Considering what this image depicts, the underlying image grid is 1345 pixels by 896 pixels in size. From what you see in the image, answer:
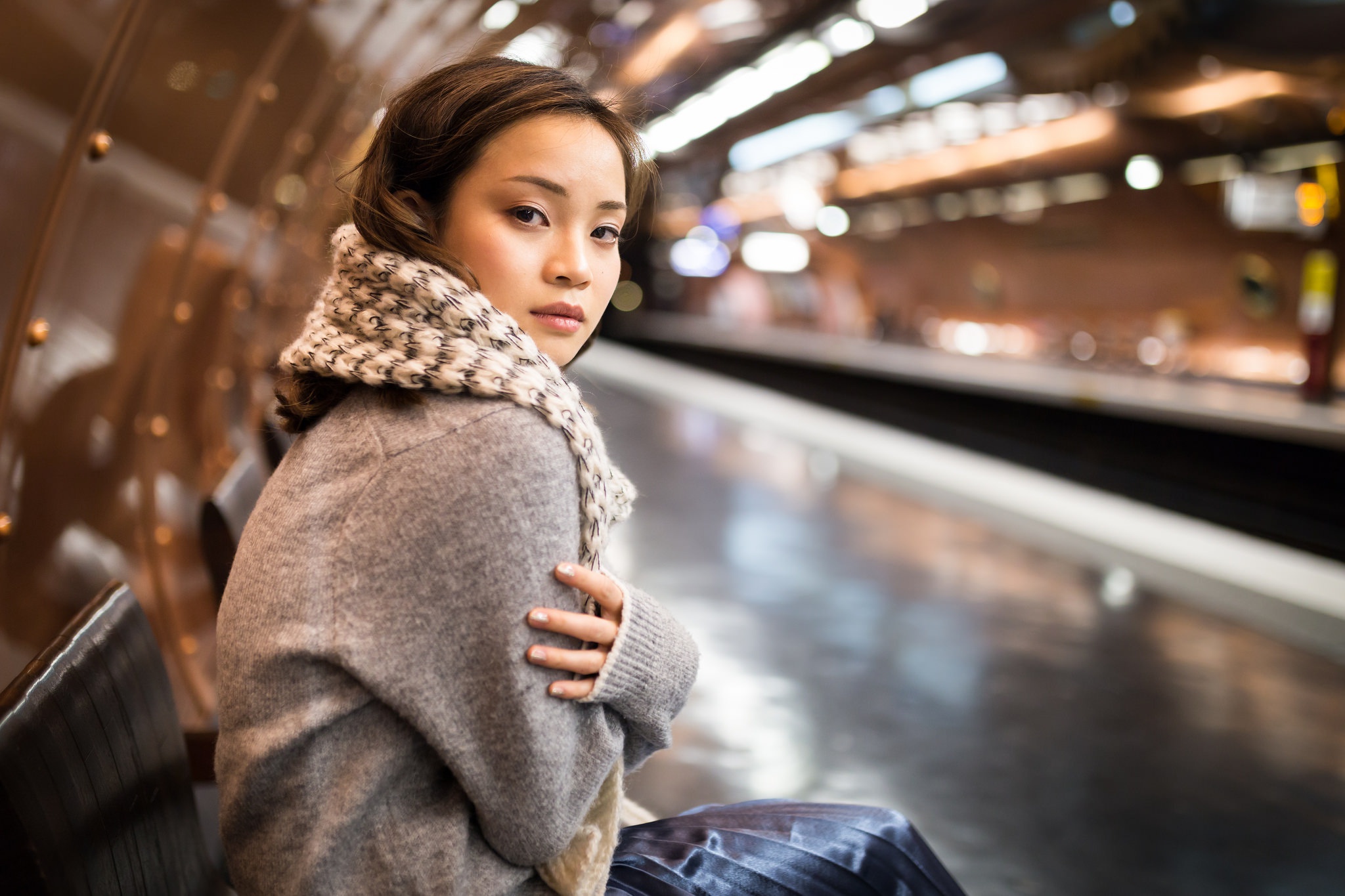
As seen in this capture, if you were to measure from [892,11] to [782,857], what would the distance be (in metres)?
7.10

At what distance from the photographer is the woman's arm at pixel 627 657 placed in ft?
3.05

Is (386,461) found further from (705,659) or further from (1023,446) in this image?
(1023,446)

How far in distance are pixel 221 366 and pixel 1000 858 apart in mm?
2895

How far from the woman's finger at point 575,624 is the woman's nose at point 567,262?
0.37m

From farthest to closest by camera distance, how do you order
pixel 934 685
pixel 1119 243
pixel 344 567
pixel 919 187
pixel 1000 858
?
pixel 919 187 < pixel 1119 243 < pixel 934 685 < pixel 1000 858 < pixel 344 567

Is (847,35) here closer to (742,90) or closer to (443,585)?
(742,90)

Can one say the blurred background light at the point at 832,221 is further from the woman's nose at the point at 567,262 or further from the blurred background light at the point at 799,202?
the woman's nose at the point at 567,262

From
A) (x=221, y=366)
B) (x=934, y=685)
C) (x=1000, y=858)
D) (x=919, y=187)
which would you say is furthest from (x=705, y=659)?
(x=919, y=187)

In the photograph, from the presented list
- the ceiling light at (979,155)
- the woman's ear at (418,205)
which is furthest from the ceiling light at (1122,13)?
the woman's ear at (418,205)

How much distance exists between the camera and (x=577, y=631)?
0.94 metres

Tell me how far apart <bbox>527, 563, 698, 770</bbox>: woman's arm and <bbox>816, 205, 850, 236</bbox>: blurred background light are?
19.2 meters

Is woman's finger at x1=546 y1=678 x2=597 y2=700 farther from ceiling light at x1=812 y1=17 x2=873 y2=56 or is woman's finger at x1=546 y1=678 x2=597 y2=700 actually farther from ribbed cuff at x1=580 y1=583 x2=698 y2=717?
ceiling light at x1=812 y1=17 x2=873 y2=56

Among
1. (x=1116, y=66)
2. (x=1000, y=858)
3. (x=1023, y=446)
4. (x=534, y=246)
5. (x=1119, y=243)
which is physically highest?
(x=1116, y=66)

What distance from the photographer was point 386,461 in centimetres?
90
